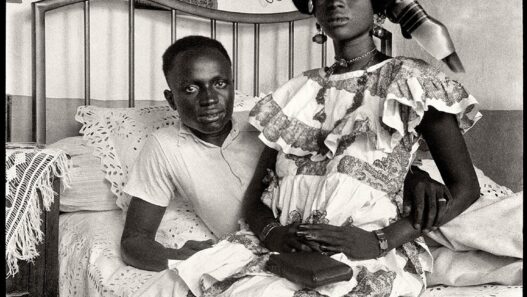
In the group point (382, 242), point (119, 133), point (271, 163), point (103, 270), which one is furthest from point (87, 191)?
point (382, 242)

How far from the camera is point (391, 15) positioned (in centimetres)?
139

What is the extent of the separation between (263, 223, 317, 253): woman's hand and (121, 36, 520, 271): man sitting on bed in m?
0.29

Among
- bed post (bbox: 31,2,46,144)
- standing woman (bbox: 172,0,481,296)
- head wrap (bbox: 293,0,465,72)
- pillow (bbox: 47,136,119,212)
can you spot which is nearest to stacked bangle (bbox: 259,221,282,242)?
standing woman (bbox: 172,0,481,296)

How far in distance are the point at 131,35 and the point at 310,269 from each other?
1514 millimetres

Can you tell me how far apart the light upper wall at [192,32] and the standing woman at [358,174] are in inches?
32.1

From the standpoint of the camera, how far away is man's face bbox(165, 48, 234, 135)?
A: 1517mm

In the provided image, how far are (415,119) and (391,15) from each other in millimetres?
301

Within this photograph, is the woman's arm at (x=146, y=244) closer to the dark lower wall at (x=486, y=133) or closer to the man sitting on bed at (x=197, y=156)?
the man sitting on bed at (x=197, y=156)

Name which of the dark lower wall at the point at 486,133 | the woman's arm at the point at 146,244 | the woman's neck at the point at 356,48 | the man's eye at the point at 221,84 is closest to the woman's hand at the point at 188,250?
the woman's arm at the point at 146,244

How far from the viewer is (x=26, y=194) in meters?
1.54

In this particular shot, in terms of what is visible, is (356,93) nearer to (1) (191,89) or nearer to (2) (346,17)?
(2) (346,17)

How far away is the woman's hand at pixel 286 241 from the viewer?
1.17 m

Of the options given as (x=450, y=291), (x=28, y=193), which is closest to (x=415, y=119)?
(x=450, y=291)

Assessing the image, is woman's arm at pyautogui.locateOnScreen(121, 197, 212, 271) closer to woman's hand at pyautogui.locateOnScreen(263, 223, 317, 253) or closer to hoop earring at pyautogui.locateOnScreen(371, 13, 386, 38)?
woman's hand at pyautogui.locateOnScreen(263, 223, 317, 253)
